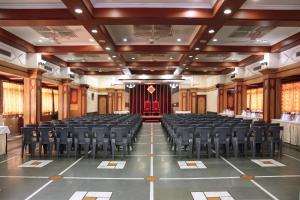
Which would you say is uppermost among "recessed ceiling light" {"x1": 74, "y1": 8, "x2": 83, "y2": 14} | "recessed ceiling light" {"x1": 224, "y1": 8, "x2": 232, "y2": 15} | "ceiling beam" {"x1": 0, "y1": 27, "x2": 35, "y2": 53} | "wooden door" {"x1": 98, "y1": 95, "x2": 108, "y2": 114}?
"ceiling beam" {"x1": 0, "y1": 27, "x2": 35, "y2": 53}

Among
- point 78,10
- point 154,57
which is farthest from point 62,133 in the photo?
point 154,57

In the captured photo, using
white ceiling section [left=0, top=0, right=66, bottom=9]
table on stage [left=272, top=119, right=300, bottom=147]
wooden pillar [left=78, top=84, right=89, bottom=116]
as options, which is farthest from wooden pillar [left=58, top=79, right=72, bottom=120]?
table on stage [left=272, top=119, right=300, bottom=147]

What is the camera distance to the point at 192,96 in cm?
2453

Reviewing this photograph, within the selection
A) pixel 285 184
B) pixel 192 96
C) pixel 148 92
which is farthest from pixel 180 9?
pixel 148 92

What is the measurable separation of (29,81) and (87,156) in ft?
19.3

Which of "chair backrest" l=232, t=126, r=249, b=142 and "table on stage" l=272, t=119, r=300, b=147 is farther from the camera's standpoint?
"table on stage" l=272, t=119, r=300, b=147

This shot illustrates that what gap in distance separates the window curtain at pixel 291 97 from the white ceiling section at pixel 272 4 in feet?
24.0

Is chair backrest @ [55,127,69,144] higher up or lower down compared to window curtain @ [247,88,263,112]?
lower down

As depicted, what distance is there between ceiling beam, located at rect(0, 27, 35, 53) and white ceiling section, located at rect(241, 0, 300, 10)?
7618 millimetres

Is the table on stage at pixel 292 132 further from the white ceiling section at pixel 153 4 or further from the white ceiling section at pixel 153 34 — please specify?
the white ceiling section at pixel 153 4

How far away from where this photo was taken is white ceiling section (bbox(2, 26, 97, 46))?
344 inches

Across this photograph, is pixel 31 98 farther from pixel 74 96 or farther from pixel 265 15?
pixel 265 15

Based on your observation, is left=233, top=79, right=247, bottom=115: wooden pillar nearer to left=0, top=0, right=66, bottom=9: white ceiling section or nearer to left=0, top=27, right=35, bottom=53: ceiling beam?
left=0, top=27, right=35, bottom=53: ceiling beam

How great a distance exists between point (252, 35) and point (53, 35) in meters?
7.17
